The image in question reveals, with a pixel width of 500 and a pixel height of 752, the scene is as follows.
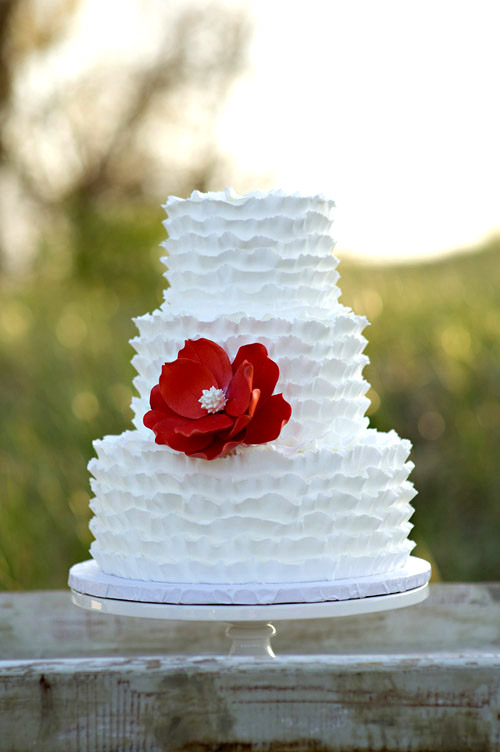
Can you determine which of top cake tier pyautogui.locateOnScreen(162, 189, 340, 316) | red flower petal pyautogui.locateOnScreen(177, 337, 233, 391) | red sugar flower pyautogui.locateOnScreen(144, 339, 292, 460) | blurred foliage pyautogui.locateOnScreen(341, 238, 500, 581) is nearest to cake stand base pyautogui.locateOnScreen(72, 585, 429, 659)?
red sugar flower pyautogui.locateOnScreen(144, 339, 292, 460)

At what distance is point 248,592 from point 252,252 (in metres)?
0.59

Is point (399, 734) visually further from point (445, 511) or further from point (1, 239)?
point (1, 239)

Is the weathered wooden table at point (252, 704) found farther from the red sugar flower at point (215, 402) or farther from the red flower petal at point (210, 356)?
the red flower petal at point (210, 356)

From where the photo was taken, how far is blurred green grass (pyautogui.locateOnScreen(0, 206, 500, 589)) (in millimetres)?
3498

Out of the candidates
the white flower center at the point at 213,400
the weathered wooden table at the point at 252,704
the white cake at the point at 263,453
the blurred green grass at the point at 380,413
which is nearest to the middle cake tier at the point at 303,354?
the white cake at the point at 263,453

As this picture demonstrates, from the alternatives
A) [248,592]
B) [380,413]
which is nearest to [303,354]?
[248,592]

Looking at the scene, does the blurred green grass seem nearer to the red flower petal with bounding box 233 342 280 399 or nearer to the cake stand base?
the cake stand base

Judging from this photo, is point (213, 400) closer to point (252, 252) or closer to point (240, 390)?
point (240, 390)

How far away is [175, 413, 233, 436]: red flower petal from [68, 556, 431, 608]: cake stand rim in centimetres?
25

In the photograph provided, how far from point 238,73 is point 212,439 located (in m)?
8.13

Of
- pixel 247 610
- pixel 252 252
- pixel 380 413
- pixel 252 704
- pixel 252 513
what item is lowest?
pixel 252 704

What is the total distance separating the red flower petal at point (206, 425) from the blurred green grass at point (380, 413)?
1.87m

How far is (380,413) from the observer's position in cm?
368

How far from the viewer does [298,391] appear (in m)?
1.59
